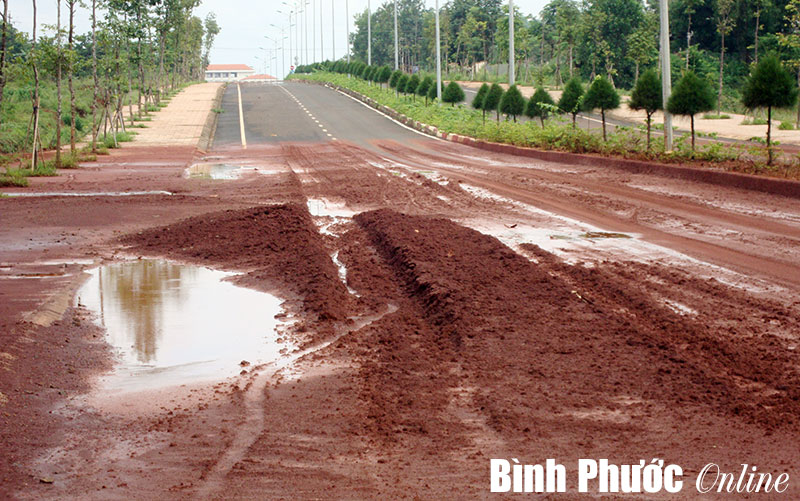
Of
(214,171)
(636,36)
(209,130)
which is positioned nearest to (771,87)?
(214,171)

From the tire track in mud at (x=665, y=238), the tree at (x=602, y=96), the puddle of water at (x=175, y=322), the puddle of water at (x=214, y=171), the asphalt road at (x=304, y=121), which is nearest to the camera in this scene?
the puddle of water at (x=175, y=322)

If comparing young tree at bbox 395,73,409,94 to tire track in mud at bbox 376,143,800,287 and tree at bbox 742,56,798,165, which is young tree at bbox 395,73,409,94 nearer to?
tire track in mud at bbox 376,143,800,287

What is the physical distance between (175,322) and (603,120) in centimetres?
2094

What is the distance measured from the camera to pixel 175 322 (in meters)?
9.23

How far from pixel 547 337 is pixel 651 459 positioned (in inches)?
103

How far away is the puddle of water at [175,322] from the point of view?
7.54 meters

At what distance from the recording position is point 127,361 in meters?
7.82

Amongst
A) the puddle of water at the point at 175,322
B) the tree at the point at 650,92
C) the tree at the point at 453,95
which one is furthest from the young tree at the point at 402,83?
the puddle of water at the point at 175,322

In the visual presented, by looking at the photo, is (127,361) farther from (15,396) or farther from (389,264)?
(389,264)

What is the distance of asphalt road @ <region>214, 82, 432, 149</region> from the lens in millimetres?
39844

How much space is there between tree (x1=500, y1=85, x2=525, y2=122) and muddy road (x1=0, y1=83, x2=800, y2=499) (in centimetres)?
1917

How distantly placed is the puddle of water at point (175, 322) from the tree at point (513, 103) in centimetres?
2546

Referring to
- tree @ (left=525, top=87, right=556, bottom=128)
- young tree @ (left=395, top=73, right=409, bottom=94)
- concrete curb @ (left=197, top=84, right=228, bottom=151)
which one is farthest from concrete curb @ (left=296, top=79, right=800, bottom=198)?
young tree @ (left=395, top=73, right=409, bottom=94)

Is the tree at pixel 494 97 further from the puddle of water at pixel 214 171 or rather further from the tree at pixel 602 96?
the puddle of water at pixel 214 171
